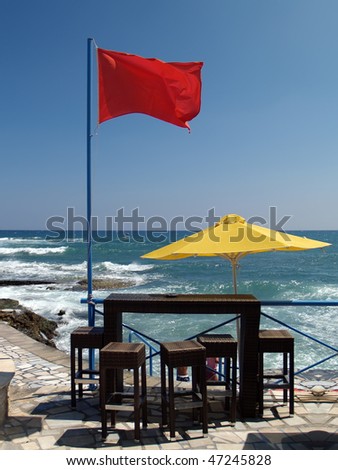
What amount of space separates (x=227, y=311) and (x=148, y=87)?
3432 mm

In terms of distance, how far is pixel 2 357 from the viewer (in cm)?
543

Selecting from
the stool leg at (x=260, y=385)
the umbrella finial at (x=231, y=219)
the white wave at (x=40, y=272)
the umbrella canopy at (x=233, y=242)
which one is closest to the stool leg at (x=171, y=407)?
the stool leg at (x=260, y=385)

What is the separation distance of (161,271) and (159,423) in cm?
3760

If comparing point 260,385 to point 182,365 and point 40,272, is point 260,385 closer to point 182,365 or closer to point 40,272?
point 182,365

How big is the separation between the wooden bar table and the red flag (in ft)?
8.93

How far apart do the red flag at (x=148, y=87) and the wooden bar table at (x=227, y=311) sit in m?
2.72

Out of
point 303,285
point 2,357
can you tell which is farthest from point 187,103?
point 303,285

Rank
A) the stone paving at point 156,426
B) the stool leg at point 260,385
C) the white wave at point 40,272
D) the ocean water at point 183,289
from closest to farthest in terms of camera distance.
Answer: the stone paving at point 156,426
the stool leg at point 260,385
the ocean water at point 183,289
the white wave at point 40,272

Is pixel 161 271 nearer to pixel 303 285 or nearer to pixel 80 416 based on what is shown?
pixel 303 285

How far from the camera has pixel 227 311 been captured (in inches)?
195

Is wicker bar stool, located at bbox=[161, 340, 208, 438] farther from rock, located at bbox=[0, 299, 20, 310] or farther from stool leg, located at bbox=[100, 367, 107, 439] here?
rock, located at bbox=[0, 299, 20, 310]

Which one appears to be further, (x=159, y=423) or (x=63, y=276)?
(x=63, y=276)

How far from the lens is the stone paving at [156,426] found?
4.38m

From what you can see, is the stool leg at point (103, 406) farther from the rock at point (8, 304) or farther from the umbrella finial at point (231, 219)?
the rock at point (8, 304)
